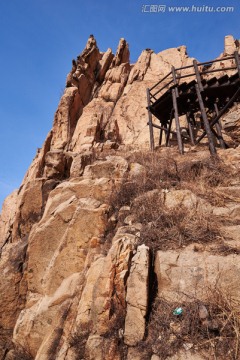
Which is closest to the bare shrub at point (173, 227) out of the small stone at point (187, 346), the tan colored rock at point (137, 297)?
the tan colored rock at point (137, 297)

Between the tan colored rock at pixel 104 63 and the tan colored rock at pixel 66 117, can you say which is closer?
the tan colored rock at pixel 66 117

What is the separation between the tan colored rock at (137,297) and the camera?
2996 mm

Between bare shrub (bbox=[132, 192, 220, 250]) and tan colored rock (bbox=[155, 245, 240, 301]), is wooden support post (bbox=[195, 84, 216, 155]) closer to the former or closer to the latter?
bare shrub (bbox=[132, 192, 220, 250])

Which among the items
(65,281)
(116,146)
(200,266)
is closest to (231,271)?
(200,266)

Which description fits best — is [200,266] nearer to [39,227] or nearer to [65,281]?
[65,281]

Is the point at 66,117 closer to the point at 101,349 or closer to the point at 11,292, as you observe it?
the point at 11,292

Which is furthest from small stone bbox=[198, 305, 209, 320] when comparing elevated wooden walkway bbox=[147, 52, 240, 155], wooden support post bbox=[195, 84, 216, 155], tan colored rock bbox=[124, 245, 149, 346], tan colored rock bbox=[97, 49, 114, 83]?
tan colored rock bbox=[97, 49, 114, 83]

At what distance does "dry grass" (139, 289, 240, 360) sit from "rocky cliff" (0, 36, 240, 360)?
12 millimetres

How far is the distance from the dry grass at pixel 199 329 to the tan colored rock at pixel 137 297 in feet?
0.41

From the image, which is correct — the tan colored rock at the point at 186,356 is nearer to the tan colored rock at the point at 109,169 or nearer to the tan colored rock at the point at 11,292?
the tan colored rock at the point at 109,169

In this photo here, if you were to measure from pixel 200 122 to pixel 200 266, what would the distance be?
14.1m

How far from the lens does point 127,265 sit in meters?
3.62

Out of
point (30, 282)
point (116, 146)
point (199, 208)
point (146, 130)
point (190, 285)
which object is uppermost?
point (146, 130)

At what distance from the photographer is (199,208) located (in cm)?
474
